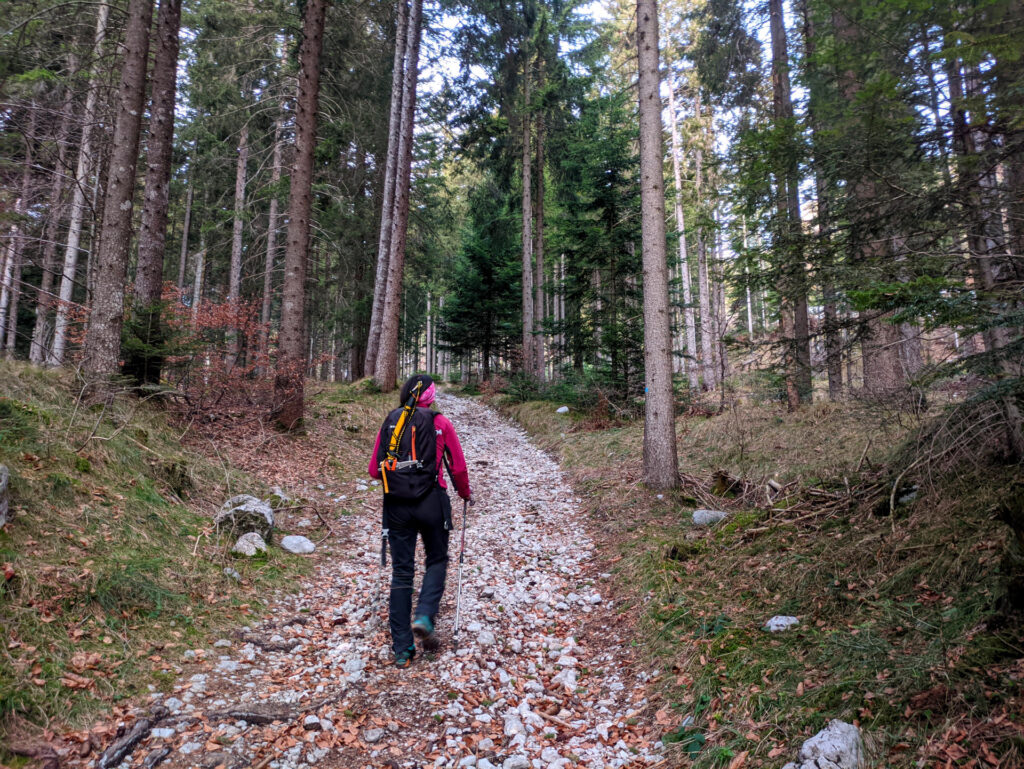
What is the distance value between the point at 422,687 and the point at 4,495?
359 cm

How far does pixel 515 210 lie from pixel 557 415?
12506 millimetres

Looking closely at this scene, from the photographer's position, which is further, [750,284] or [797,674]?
[750,284]

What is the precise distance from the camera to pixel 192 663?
3.65m

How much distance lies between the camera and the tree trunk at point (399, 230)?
1460 cm

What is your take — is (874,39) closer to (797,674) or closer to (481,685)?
(797,674)

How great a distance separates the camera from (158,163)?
320 inches

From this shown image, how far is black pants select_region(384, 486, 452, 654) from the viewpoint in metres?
4.20

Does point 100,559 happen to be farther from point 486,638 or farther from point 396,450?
point 486,638

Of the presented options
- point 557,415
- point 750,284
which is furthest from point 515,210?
point 750,284

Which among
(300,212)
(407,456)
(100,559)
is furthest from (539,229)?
(100,559)

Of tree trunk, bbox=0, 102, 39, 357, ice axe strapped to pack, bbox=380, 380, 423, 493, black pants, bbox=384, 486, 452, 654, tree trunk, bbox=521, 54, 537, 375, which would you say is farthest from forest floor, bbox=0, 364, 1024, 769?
A: tree trunk, bbox=521, 54, 537, 375

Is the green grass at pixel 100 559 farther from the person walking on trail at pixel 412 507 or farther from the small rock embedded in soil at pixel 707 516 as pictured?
the small rock embedded in soil at pixel 707 516

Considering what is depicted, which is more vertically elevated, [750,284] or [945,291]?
[750,284]

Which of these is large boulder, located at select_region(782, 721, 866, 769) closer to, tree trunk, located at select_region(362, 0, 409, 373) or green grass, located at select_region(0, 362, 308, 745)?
green grass, located at select_region(0, 362, 308, 745)
